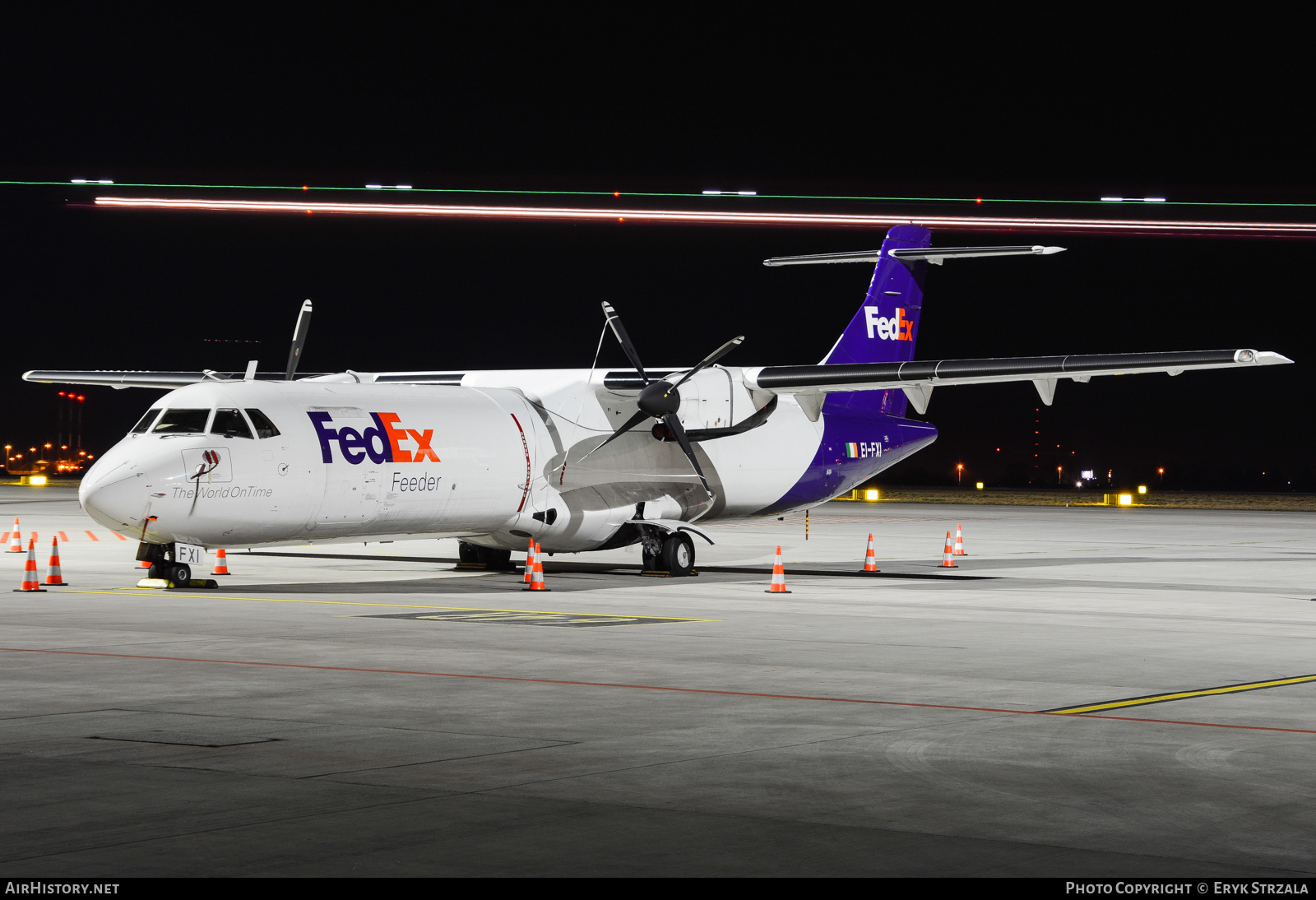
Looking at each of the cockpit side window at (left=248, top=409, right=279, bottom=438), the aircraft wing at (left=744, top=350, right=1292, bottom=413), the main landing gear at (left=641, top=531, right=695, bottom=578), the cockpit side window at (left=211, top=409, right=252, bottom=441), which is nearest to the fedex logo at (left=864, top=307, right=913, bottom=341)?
the aircraft wing at (left=744, top=350, right=1292, bottom=413)

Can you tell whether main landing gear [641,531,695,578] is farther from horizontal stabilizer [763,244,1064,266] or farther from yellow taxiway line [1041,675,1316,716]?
yellow taxiway line [1041,675,1316,716]

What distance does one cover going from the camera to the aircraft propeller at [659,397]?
2284 centimetres

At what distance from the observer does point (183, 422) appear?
18.9 meters

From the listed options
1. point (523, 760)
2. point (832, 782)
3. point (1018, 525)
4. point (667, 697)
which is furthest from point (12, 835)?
point (1018, 525)

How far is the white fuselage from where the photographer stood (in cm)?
1842

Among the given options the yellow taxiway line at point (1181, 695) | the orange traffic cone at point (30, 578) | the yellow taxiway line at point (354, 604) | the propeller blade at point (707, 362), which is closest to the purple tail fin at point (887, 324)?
the propeller blade at point (707, 362)

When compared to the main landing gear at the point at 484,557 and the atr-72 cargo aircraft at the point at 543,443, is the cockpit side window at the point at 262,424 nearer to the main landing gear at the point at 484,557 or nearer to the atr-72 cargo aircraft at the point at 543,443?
the atr-72 cargo aircraft at the point at 543,443

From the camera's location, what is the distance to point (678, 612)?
1752 centimetres

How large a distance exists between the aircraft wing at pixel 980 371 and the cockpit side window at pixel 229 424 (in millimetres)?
8543

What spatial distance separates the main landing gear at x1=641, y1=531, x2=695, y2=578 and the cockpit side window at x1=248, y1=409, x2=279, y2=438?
6614mm

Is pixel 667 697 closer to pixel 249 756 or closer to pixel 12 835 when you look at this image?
pixel 249 756

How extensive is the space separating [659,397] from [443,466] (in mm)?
3743

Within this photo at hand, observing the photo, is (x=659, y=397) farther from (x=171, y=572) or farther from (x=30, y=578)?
(x=30, y=578)

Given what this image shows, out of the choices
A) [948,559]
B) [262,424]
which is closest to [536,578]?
[262,424]
